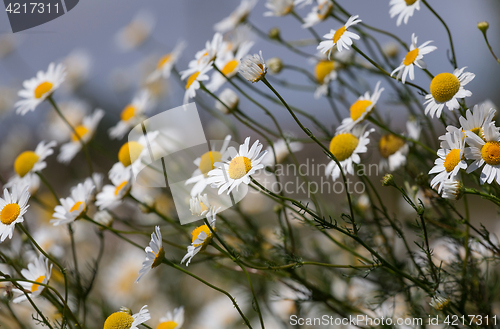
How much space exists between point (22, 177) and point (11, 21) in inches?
15.9

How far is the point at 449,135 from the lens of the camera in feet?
1.45

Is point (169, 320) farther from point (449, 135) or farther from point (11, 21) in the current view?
point (11, 21)

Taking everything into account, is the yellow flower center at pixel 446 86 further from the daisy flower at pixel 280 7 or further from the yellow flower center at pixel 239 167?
the daisy flower at pixel 280 7

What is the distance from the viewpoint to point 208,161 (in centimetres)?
65

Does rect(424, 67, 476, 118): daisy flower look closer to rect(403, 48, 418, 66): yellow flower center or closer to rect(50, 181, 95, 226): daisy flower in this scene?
rect(403, 48, 418, 66): yellow flower center

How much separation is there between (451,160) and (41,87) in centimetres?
85

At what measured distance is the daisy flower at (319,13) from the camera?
0.75 meters

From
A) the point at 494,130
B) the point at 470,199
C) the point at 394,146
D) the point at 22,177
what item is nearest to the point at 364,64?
the point at 394,146

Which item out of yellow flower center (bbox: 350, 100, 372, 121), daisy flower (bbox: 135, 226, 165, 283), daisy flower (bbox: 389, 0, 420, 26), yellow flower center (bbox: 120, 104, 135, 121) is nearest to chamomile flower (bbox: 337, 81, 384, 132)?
yellow flower center (bbox: 350, 100, 372, 121)

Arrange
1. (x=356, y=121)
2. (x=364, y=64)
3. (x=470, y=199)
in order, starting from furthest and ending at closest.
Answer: (x=470, y=199) → (x=364, y=64) → (x=356, y=121)

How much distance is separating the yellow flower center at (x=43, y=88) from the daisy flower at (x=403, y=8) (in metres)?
0.73

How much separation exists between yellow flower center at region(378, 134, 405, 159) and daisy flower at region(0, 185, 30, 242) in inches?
24.7

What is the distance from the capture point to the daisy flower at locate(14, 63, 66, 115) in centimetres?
85

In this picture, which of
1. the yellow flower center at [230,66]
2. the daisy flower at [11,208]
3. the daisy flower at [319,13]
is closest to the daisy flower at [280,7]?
the daisy flower at [319,13]
